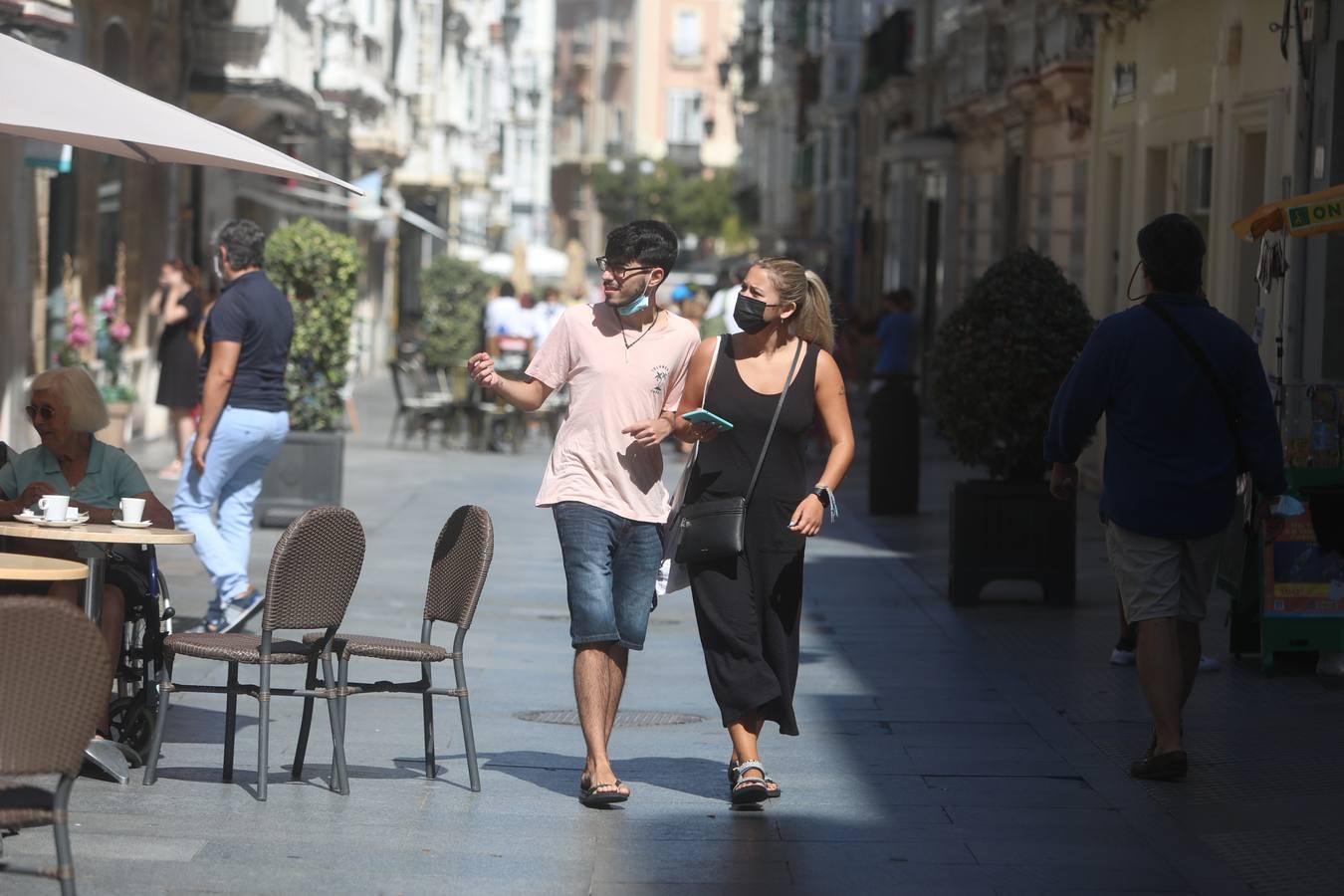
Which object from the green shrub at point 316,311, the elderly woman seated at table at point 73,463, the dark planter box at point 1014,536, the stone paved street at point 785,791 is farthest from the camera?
the green shrub at point 316,311

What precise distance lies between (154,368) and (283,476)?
945 centimetres

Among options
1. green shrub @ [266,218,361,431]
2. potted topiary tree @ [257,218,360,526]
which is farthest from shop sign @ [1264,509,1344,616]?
green shrub @ [266,218,361,431]

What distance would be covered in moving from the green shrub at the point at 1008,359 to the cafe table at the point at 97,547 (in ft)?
19.3

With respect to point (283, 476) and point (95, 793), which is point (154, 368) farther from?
point (95, 793)

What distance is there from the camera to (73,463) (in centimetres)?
840

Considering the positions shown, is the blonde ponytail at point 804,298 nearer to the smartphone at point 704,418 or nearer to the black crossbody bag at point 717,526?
the black crossbody bag at point 717,526

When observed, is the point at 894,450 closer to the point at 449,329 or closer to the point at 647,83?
the point at 449,329

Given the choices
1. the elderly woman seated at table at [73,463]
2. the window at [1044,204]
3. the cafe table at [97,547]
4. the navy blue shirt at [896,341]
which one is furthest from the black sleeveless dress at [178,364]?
the cafe table at [97,547]

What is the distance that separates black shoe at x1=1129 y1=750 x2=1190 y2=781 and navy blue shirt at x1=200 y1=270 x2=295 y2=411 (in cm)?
487

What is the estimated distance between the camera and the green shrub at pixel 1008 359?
12.5m

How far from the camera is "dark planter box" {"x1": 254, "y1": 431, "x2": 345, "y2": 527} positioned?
16.4 meters

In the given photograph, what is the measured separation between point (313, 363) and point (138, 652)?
9026mm

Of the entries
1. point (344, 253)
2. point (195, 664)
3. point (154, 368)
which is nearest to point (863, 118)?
point (154, 368)

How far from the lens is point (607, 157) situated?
329 feet
